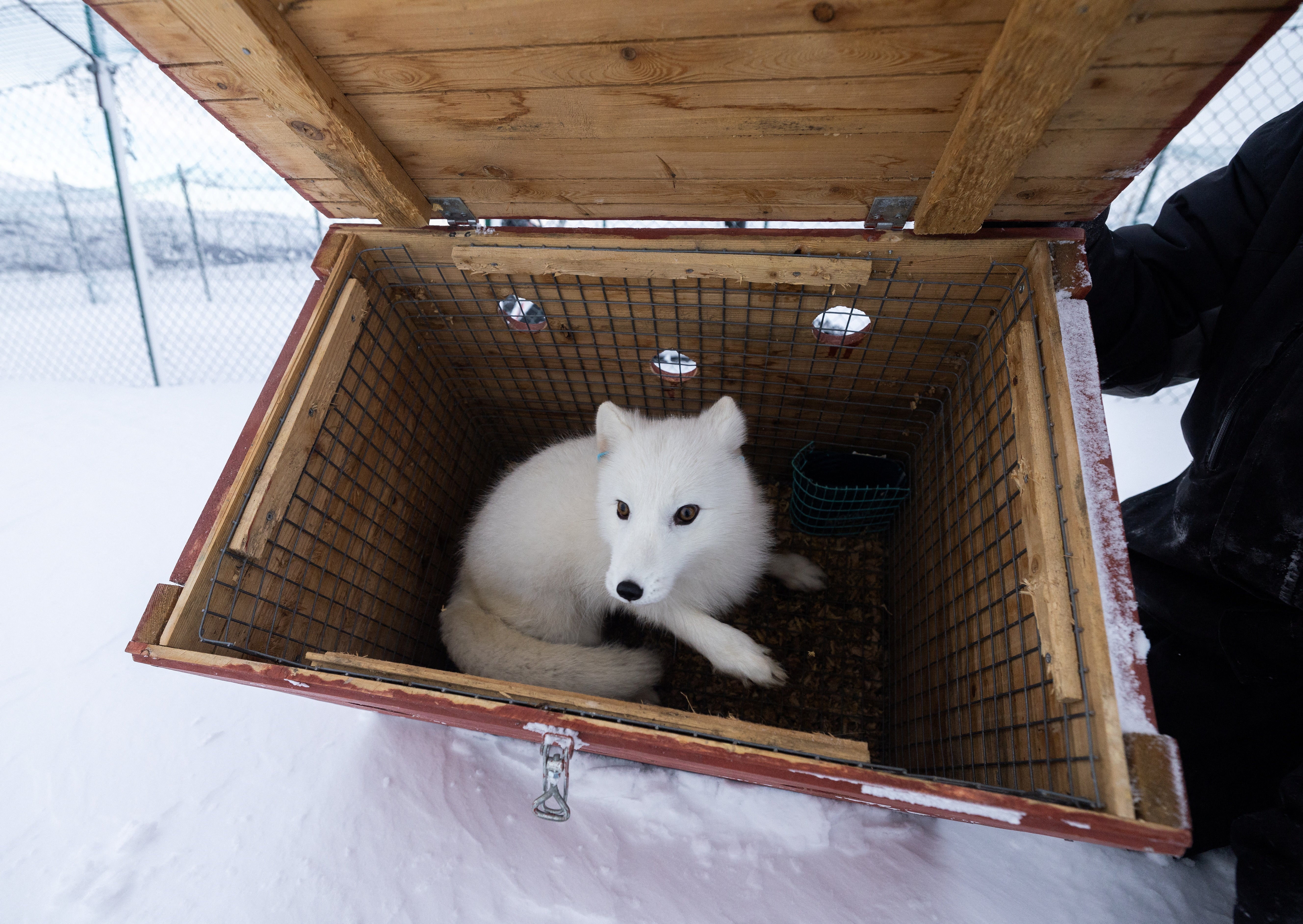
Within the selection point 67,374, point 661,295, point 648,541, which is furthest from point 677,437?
point 67,374

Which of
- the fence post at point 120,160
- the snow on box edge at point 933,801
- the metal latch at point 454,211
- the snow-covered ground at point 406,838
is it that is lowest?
the snow-covered ground at point 406,838

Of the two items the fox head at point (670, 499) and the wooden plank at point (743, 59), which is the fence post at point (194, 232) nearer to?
the wooden plank at point (743, 59)

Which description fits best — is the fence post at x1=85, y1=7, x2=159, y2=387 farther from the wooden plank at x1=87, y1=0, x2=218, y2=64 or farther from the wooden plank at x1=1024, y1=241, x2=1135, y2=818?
A: the wooden plank at x1=1024, y1=241, x2=1135, y2=818

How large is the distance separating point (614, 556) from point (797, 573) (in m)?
1.18

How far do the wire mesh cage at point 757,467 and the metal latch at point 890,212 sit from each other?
12 cm

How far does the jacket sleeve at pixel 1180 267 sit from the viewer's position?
5.41 ft

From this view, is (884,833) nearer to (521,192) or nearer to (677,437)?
(677,437)

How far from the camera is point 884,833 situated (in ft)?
5.42

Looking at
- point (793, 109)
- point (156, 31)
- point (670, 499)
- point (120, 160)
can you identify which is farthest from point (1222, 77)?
point (120, 160)

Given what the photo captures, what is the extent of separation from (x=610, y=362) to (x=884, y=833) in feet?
6.25

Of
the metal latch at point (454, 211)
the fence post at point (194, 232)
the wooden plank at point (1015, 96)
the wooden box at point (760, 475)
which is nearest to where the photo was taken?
the wooden plank at point (1015, 96)

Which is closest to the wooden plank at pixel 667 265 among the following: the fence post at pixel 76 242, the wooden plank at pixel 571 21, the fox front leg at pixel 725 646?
the wooden plank at pixel 571 21

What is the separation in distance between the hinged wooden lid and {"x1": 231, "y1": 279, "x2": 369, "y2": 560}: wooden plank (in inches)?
15.9

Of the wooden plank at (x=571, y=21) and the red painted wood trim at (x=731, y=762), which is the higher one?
the wooden plank at (x=571, y=21)
